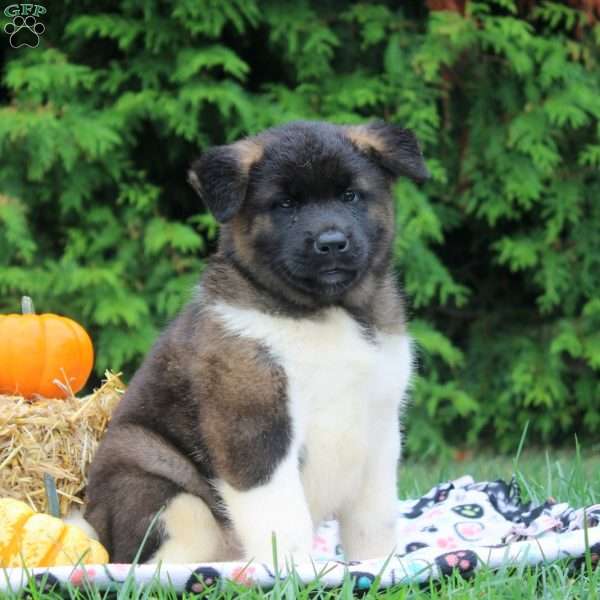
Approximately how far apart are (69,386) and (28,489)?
62cm

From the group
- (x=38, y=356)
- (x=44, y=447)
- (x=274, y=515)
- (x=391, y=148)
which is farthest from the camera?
(x=38, y=356)

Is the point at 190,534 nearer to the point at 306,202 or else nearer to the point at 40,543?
the point at 40,543

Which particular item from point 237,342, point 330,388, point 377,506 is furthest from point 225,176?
point 377,506

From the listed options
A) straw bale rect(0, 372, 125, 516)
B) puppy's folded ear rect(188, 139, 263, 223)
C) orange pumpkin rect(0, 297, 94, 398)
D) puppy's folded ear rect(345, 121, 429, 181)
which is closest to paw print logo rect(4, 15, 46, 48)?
orange pumpkin rect(0, 297, 94, 398)

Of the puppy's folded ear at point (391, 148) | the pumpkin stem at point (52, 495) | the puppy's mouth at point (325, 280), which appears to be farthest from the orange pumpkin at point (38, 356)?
the puppy's folded ear at point (391, 148)

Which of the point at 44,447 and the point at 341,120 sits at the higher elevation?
the point at 341,120

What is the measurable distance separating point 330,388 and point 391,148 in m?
0.96

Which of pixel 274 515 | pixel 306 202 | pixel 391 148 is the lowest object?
pixel 274 515

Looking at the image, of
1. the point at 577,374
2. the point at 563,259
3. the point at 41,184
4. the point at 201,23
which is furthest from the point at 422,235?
the point at 41,184

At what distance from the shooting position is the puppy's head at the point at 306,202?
3.70m

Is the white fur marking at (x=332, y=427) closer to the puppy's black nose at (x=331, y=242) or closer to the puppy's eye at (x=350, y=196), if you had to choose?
the puppy's black nose at (x=331, y=242)

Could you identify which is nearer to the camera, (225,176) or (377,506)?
(225,176)

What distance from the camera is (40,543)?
364 cm

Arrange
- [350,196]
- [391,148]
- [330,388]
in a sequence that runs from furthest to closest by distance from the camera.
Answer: [391,148]
[350,196]
[330,388]
